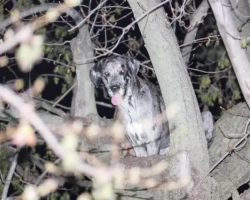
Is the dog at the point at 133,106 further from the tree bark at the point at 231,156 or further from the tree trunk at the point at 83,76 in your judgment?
the tree bark at the point at 231,156

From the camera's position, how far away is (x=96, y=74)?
4.78 m

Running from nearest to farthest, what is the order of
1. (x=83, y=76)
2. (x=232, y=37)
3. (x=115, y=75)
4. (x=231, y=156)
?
1. (x=232, y=37)
2. (x=231, y=156)
3. (x=83, y=76)
4. (x=115, y=75)

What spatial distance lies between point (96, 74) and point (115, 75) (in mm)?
199

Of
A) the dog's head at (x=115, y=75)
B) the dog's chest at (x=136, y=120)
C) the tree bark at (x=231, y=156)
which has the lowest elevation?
the tree bark at (x=231, y=156)

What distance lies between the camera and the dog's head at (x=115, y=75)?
4855mm

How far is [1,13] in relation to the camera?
526 centimetres

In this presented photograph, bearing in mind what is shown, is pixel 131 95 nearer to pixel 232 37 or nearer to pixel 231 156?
pixel 231 156

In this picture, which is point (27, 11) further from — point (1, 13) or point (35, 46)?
point (35, 46)

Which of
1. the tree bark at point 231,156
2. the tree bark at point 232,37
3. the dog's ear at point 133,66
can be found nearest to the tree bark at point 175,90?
the tree bark at point 231,156

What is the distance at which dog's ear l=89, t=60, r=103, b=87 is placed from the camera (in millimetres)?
4702

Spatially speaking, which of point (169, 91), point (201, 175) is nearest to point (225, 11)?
point (169, 91)

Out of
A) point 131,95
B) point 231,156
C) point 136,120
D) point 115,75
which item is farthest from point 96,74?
point 231,156

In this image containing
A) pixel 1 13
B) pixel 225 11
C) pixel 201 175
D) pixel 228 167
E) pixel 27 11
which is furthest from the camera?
pixel 1 13

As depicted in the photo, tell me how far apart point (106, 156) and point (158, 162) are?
0.40 metres
